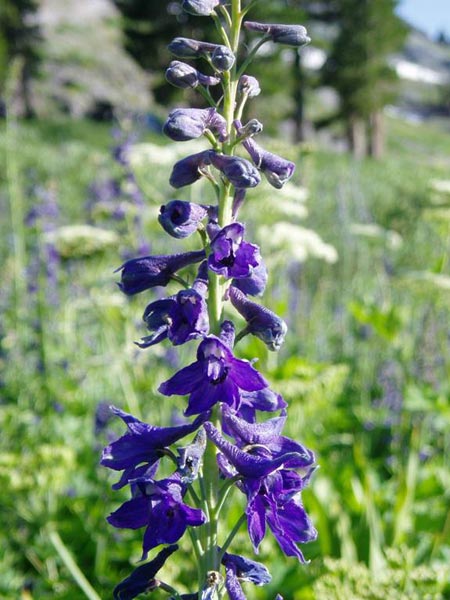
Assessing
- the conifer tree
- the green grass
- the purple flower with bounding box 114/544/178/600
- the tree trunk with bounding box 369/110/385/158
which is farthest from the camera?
the tree trunk with bounding box 369/110/385/158

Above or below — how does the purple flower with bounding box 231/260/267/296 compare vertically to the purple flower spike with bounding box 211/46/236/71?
below

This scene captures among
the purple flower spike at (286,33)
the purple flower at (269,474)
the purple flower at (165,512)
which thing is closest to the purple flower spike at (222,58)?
the purple flower spike at (286,33)

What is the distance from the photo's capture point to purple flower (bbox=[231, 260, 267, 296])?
4.51ft

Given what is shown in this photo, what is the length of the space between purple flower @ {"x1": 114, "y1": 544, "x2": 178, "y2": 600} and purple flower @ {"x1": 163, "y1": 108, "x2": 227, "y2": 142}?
785 mm

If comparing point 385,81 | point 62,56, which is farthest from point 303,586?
point 62,56

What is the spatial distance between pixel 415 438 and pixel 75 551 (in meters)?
1.82

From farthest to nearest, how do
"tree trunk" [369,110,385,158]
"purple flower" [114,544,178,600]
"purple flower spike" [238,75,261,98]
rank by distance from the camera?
"tree trunk" [369,110,385,158], "purple flower spike" [238,75,261,98], "purple flower" [114,544,178,600]

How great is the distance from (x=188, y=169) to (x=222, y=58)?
9.0 inches

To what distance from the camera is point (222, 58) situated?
129 centimetres

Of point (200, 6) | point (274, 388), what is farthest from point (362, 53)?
point (200, 6)

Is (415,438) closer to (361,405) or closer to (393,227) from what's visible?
(361,405)

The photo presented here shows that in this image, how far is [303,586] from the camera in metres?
2.73

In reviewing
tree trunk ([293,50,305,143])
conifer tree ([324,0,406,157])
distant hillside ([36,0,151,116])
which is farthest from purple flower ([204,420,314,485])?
distant hillside ([36,0,151,116])

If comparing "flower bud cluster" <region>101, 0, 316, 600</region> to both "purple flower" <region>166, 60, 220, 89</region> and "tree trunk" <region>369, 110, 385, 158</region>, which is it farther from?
"tree trunk" <region>369, 110, 385, 158</region>
